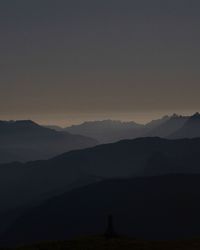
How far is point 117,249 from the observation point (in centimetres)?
5134

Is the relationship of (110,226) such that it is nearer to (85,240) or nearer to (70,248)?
(85,240)

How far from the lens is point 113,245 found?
5381 cm

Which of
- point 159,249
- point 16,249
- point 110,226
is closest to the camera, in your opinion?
point 159,249

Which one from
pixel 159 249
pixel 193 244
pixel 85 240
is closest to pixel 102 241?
pixel 85 240

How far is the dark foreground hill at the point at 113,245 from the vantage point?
51938 mm

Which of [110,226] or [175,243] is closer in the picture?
[175,243]

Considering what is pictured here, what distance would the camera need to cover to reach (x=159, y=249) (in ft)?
168

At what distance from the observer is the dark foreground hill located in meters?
51.9

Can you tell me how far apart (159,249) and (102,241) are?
9.05 meters

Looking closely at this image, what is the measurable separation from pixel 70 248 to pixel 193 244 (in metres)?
16.8

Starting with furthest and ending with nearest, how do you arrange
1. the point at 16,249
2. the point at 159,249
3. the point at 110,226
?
the point at 110,226 < the point at 16,249 < the point at 159,249

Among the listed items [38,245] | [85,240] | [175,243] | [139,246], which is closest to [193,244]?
[175,243]

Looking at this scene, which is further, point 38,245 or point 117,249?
point 38,245

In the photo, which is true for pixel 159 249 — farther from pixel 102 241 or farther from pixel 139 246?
pixel 102 241
